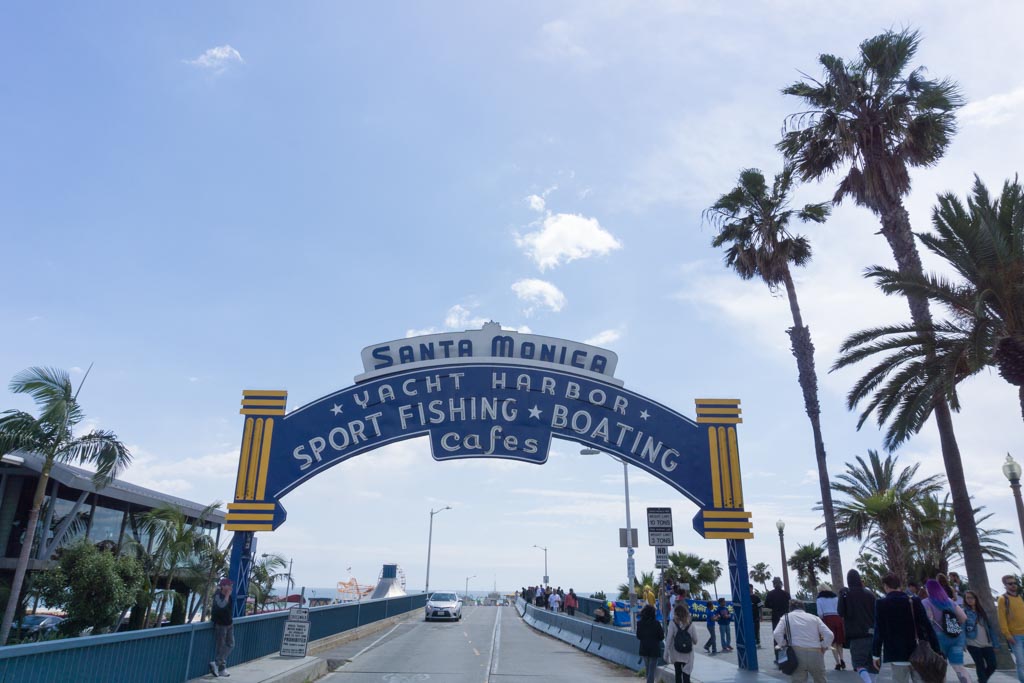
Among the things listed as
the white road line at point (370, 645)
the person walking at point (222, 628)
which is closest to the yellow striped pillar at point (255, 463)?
the person walking at point (222, 628)

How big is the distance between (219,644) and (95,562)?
39.8ft

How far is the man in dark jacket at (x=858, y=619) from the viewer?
11.4 metres

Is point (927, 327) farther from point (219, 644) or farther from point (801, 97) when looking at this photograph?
point (219, 644)

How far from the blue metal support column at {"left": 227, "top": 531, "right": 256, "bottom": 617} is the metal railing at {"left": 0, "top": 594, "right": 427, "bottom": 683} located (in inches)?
34.3

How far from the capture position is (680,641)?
11820 millimetres

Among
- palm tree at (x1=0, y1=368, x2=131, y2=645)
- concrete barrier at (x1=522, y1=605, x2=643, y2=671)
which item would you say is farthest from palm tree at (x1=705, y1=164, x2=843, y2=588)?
palm tree at (x1=0, y1=368, x2=131, y2=645)

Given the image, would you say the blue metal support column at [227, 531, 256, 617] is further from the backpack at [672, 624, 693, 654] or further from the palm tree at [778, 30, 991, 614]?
the palm tree at [778, 30, 991, 614]

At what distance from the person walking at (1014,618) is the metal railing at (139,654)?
43.2 feet

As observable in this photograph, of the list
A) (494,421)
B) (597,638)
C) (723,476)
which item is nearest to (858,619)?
(723,476)

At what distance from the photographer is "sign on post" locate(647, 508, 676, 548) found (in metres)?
15.8

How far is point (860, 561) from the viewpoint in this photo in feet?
139

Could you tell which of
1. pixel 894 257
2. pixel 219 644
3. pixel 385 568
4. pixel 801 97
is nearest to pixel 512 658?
pixel 219 644

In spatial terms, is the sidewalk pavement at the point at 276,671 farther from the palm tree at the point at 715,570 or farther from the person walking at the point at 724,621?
the palm tree at the point at 715,570

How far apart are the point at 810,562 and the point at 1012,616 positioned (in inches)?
1659
